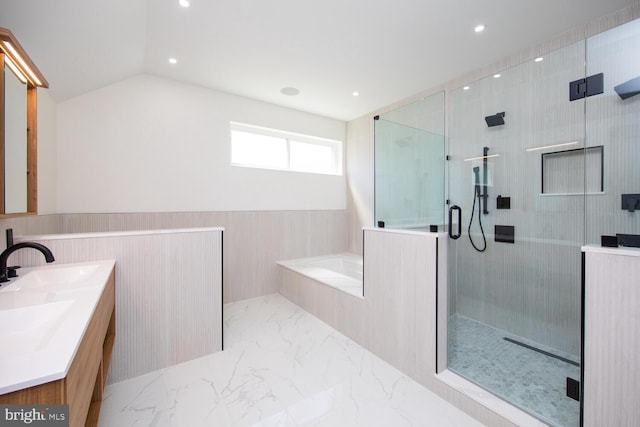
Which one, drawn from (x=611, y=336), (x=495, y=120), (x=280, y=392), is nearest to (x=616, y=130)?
(x=495, y=120)

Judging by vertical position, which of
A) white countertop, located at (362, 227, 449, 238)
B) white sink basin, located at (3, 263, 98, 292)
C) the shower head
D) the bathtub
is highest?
the shower head

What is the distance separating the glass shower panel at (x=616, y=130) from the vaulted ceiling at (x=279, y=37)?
27.1 inches

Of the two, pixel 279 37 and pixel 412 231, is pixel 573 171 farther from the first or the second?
pixel 279 37

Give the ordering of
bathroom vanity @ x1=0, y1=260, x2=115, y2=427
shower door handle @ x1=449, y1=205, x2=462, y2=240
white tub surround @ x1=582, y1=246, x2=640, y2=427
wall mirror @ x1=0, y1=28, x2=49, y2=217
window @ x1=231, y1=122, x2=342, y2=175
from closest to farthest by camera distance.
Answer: bathroom vanity @ x1=0, y1=260, x2=115, y2=427, white tub surround @ x1=582, y1=246, x2=640, y2=427, wall mirror @ x1=0, y1=28, x2=49, y2=217, shower door handle @ x1=449, y1=205, x2=462, y2=240, window @ x1=231, y1=122, x2=342, y2=175

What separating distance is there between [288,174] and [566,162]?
3026 millimetres

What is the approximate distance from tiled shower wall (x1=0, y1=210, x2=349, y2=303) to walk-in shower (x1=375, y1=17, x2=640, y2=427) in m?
1.68

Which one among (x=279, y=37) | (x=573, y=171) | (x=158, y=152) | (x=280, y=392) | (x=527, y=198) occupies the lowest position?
(x=280, y=392)

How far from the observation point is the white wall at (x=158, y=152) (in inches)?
105

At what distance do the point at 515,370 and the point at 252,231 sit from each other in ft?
9.90

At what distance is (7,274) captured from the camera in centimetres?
139

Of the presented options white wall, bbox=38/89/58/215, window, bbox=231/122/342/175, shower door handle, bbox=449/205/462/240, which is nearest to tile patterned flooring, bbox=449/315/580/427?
shower door handle, bbox=449/205/462/240

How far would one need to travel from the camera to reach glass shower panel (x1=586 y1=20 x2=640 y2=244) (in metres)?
1.45

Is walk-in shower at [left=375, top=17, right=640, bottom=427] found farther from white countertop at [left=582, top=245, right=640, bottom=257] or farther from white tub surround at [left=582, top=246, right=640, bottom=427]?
white countertop at [left=582, top=245, right=640, bottom=257]

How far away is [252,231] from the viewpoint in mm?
3682
